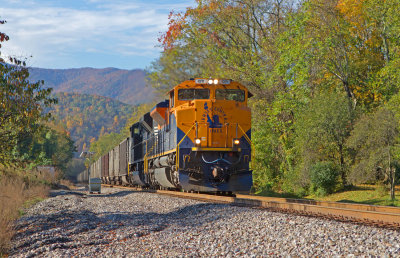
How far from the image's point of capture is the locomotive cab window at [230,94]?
14.7 m

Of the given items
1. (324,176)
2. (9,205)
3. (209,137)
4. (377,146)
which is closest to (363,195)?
(324,176)

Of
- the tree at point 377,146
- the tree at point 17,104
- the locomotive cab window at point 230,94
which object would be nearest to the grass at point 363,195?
the tree at point 377,146

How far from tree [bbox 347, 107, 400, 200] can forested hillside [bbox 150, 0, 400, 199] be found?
4cm

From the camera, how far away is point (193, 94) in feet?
48.2

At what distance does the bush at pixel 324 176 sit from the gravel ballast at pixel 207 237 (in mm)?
11530

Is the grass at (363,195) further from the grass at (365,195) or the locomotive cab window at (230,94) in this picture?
the locomotive cab window at (230,94)

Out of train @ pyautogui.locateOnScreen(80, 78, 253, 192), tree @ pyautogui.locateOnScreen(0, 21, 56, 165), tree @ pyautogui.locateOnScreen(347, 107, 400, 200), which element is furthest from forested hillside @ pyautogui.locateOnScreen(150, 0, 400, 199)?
tree @ pyautogui.locateOnScreen(0, 21, 56, 165)

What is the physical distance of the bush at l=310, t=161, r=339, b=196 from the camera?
20500mm

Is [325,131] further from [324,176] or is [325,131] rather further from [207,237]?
[207,237]

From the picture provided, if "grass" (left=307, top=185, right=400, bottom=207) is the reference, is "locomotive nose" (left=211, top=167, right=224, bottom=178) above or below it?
above

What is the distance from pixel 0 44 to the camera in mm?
9664

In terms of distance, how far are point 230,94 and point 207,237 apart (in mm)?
8705

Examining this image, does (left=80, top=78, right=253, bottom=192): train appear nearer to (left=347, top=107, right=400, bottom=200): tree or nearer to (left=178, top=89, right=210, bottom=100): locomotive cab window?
(left=178, top=89, right=210, bottom=100): locomotive cab window

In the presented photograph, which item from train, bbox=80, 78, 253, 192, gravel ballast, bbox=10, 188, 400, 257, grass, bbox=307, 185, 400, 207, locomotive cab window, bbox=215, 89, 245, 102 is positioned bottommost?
grass, bbox=307, 185, 400, 207
